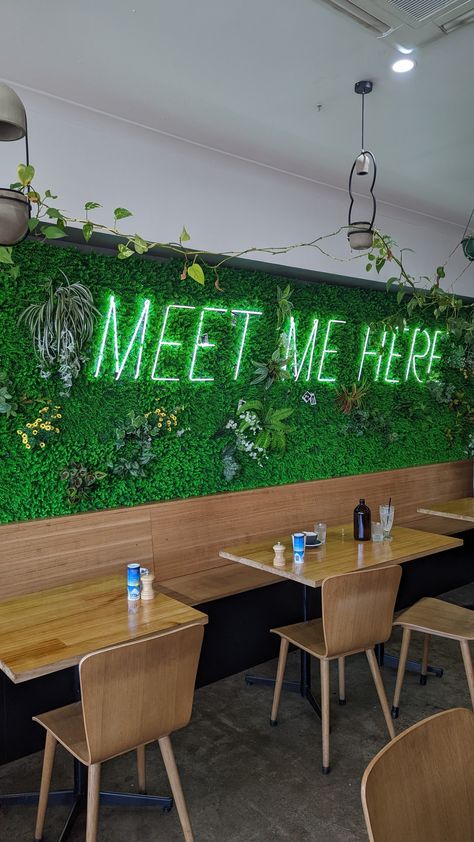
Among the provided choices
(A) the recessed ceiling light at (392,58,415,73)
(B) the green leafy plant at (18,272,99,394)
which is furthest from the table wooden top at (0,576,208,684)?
(A) the recessed ceiling light at (392,58,415,73)

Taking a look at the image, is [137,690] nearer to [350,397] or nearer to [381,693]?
[381,693]

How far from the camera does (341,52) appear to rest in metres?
2.61

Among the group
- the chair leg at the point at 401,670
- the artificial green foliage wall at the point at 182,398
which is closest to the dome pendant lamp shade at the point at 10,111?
the artificial green foliage wall at the point at 182,398

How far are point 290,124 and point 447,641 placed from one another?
3474 mm

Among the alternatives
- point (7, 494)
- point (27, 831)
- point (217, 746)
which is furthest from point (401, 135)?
point (27, 831)

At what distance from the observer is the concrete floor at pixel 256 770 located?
7.70ft

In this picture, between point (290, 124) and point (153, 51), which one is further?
point (290, 124)

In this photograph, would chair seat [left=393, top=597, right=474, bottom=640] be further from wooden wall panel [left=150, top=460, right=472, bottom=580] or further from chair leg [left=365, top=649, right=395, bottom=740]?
wooden wall panel [left=150, top=460, right=472, bottom=580]

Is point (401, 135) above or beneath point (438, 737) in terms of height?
above

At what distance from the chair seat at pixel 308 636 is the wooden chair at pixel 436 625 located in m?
0.41

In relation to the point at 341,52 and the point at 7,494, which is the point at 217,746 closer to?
the point at 7,494

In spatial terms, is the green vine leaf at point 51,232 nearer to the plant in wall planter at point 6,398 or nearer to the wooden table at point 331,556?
the plant in wall planter at point 6,398

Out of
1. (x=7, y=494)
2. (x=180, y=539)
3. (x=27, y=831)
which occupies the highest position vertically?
(x=7, y=494)

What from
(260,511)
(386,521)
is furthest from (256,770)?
(260,511)
